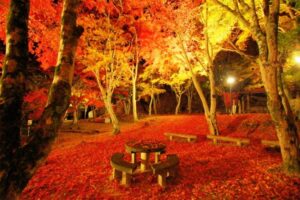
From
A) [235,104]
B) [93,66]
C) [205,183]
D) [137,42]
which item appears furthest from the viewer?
[235,104]

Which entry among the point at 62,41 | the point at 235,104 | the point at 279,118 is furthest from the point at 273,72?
the point at 235,104

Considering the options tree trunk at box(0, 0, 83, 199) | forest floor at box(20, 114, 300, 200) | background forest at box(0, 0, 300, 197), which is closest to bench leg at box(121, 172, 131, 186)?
forest floor at box(20, 114, 300, 200)

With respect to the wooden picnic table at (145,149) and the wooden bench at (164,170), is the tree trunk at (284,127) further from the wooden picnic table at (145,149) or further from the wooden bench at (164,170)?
the wooden picnic table at (145,149)

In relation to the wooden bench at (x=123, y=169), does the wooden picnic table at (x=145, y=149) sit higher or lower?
higher

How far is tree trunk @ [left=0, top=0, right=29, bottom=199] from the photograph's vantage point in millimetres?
2484

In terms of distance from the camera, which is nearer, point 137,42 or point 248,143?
point 248,143

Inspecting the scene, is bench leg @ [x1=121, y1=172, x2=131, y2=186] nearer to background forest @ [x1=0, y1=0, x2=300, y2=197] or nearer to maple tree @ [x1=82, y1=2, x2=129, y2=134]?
background forest @ [x1=0, y1=0, x2=300, y2=197]

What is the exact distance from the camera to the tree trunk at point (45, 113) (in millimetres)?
A: 2526

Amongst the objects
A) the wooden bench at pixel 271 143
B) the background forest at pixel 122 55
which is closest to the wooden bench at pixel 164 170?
the background forest at pixel 122 55

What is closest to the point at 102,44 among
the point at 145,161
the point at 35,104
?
the point at 35,104

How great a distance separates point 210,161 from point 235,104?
17383 millimetres

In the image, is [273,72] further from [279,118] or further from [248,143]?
[248,143]

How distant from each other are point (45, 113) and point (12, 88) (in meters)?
0.49

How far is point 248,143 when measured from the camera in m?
9.56
